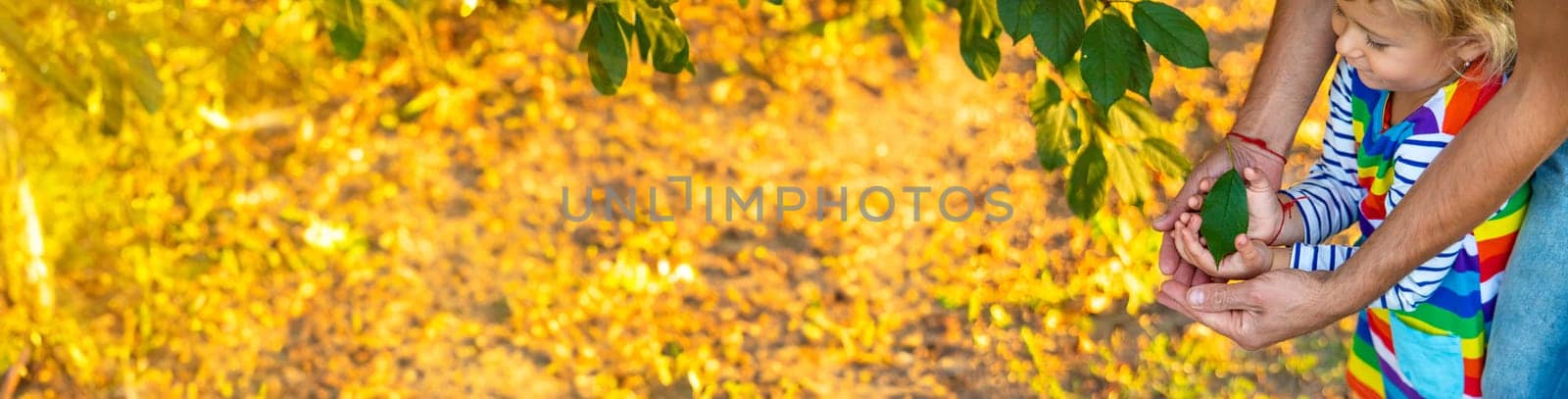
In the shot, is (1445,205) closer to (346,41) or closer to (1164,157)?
(1164,157)

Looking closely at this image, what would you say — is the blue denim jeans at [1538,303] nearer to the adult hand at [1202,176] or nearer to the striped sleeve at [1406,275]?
the striped sleeve at [1406,275]

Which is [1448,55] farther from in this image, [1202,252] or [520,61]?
[520,61]

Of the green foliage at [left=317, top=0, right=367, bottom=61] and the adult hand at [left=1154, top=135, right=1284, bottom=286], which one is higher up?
the green foliage at [left=317, top=0, right=367, bottom=61]

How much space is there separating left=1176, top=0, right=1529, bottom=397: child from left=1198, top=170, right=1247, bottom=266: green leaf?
0.06 meters

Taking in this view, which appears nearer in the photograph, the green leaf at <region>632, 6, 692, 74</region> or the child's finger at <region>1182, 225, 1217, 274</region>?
the child's finger at <region>1182, 225, 1217, 274</region>

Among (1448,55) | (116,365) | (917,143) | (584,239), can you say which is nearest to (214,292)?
(116,365)

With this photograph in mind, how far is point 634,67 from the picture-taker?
2855 mm

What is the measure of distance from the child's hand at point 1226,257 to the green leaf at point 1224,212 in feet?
0.13

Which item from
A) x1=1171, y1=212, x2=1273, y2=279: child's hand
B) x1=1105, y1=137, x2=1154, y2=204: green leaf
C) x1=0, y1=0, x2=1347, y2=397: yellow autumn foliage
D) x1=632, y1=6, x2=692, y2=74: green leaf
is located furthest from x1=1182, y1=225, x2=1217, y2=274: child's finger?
x1=0, y1=0, x2=1347, y2=397: yellow autumn foliage

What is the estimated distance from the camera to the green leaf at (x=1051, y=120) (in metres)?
1.56

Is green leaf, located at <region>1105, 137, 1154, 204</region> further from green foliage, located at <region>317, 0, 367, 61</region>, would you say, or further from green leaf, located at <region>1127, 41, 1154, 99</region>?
green foliage, located at <region>317, 0, 367, 61</region>

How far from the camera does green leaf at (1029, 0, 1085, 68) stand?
121 cm

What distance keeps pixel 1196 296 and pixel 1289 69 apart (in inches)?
11.4

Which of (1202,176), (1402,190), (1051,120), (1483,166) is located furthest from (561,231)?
(1483,166)
